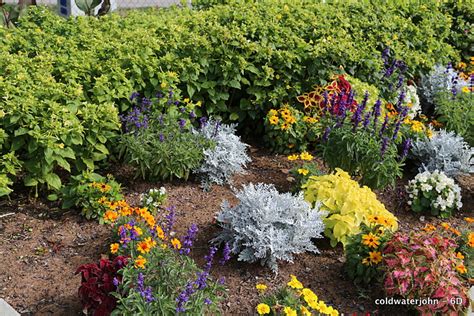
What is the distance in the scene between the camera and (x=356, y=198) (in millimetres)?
4383

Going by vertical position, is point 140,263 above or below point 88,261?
above

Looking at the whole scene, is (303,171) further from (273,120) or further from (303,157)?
(273,120)

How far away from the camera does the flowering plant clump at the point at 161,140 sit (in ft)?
15.5

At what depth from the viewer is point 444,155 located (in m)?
5.49

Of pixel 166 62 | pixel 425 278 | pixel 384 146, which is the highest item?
pixel 166 62

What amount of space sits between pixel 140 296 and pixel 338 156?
2227 millimetres

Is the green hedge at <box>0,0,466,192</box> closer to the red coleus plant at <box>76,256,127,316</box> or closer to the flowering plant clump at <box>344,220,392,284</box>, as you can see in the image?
the red coleus plant at <box>76,256,127,316</box>

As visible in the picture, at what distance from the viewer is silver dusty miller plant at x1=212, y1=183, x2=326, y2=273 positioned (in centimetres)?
405

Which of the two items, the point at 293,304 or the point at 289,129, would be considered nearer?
the point at 293,304

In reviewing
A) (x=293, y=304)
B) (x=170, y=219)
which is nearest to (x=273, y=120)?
(x=170, y=219)

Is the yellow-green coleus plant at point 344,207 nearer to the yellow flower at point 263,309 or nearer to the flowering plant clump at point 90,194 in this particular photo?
the yellow flower at point 263,309

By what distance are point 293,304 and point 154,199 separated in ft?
4.91

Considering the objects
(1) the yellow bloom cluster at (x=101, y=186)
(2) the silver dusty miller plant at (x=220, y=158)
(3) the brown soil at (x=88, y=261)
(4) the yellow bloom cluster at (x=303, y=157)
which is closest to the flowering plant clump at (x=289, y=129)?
(4) the yellow bloom cluster at (x=303, y=157)

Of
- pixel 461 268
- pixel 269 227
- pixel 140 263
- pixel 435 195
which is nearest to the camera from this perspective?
pixel 140 263
